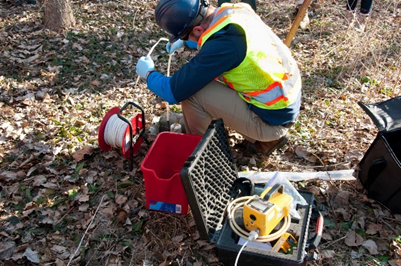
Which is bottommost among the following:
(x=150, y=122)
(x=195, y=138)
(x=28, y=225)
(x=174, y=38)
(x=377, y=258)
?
(x=28, y=225)

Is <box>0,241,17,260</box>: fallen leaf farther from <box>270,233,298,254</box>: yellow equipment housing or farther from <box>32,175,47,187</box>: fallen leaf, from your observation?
<box>270,233,298,254</box>: yellow equipment housing

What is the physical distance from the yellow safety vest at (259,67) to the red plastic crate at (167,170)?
0.70m

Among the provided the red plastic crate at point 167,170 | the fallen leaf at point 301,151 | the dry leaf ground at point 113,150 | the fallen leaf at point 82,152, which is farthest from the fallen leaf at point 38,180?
the fallen leaf at point 301,151

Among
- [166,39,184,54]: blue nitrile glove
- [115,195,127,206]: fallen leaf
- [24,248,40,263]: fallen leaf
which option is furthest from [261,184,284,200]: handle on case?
[24,248,40,263]: fallen leaf

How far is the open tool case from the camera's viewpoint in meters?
2.49

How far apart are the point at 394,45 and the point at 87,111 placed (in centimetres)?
542

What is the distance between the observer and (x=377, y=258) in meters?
2.90

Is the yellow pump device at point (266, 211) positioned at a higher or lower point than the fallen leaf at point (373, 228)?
higher

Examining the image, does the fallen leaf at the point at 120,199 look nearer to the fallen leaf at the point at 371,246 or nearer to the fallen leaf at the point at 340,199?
the fallen leaf at the point at 340,199

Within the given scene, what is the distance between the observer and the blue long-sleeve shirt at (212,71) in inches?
113

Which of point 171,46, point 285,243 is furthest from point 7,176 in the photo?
point 285,243

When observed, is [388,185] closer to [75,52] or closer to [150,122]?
[150,122]

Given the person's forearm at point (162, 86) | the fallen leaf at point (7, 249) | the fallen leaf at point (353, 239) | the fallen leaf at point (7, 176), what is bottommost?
the fallen leaf at point (7, 249)

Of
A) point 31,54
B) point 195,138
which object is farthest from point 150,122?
point 31,54
